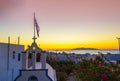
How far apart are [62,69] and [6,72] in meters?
11.2

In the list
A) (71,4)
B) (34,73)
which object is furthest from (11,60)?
(71,4)

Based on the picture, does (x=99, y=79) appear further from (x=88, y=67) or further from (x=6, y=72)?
(x=6, y=72)

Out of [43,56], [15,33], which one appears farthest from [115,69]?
[15,33]

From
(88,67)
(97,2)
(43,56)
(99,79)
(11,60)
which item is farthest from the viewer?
(11,60)

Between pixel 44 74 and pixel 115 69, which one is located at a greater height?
pixel 115 69

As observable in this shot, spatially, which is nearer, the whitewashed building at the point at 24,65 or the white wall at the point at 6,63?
the whitewashed building at the point at 24,65

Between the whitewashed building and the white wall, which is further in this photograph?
the white wall

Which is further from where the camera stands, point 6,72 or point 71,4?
point 6,72

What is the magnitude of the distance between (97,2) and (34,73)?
5172 mm

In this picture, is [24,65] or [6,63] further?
[6,63]

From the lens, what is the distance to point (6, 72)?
61.6 feet

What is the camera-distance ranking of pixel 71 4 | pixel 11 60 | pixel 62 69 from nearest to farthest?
1. pixel 71 4
2. pixel 11 60
3. pixel 62 69

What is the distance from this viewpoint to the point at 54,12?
59.9 feet

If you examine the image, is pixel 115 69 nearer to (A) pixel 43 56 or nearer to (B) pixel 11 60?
(A) pixel 43 56
